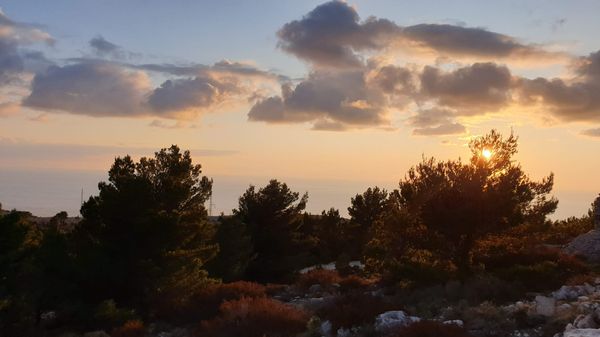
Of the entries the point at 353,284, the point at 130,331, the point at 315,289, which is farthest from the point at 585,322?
the point at 315,289

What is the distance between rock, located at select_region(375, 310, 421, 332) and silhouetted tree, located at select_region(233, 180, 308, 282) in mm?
24800

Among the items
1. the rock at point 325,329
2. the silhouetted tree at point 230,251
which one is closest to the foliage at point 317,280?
the silhouetted tree at point 230,251

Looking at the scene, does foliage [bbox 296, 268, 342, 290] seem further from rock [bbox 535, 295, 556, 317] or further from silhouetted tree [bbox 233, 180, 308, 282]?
rock [bbox 535, 295, 556, 317]

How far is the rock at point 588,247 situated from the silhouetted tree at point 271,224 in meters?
16.6

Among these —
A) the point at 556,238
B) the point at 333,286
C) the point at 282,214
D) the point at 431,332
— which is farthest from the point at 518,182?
the point at 282,214

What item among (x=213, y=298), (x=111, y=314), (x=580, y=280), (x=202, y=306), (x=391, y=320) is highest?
(x=580, y=280)

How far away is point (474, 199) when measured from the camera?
20016 millimetres

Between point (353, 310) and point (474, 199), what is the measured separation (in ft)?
27.3

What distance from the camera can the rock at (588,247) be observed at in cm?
2514

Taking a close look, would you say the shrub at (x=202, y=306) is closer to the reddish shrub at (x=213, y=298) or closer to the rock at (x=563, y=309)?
the reddish shrub at (x=213, y=298)

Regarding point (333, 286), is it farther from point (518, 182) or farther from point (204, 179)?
point (518, 182)

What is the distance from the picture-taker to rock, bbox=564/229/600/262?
25.1 meters

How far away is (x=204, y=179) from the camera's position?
2823 centimetres

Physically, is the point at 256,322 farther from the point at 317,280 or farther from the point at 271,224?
the point at 271,224
